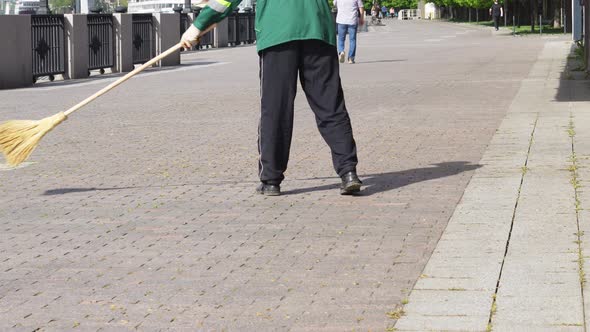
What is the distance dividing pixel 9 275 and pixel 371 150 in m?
5.20

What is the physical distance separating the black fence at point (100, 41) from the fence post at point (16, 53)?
3.05m

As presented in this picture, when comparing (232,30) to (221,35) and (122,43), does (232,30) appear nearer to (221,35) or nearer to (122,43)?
(221,35)

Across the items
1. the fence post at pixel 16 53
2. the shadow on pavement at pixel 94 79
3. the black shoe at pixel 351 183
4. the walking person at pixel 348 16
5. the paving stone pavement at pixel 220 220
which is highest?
the walking person at pixel 348 16

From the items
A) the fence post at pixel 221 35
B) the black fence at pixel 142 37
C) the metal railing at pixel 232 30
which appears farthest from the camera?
the metal railing at pixel 232 30

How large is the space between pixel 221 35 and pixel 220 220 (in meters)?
35.6

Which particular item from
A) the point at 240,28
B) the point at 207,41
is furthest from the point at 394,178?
the point at 240,28

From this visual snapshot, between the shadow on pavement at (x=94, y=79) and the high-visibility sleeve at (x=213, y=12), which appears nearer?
the high-visibility sleeve at (x=213, y=12)

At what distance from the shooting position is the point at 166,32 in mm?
30422

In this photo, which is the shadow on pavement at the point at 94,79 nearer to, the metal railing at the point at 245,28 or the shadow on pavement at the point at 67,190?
the shadow on pavement at the point at 67,190

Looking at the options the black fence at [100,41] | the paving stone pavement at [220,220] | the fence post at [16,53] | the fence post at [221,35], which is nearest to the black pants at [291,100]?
Answer: the paving stone pavement at [220,220]

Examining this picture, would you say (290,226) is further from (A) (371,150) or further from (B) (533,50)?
(B) (533,50)

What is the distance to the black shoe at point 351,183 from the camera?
8172 mm

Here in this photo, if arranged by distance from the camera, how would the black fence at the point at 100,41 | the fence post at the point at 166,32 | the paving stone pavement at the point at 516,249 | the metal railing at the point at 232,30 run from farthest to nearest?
1. the metal railing at the point at 232,30
2. the fence post at the point at 166,32
3. the black fence at the point at 100,41
4. the paving stone pavement at the point at 516,249

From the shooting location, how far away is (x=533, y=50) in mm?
32875
